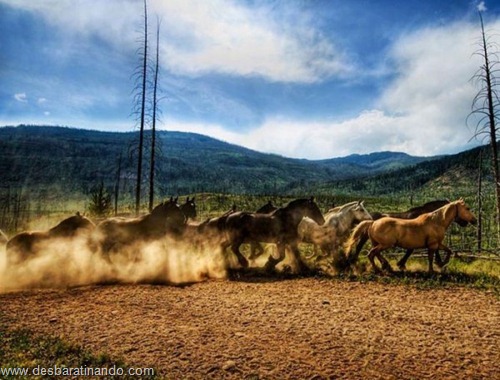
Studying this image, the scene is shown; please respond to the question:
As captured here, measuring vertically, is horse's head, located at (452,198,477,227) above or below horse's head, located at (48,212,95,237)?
above

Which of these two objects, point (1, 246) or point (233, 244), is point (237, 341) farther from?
point (1, 246)

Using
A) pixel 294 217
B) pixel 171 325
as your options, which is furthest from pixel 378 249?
pixel 171 325

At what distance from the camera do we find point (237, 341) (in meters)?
7.20

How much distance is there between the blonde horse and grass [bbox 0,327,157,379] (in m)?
9.83

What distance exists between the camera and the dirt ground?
239 inches

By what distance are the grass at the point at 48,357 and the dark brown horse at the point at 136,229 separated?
6835 millimetres

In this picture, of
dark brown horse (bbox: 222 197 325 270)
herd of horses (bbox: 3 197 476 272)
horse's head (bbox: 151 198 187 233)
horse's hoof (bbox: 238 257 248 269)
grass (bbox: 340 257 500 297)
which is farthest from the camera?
horse's head (bbox: 151 198 187 233)

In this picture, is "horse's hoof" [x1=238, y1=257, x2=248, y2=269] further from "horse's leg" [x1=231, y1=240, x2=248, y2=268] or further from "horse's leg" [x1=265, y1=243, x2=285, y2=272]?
"horse's leg" [x1=265, y1=243, x2=285, y2=272]

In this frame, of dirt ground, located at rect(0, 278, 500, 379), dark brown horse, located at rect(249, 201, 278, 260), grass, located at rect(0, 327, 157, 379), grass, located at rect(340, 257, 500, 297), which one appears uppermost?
dark brown horse, located at rect(249, 201, 278, 260)

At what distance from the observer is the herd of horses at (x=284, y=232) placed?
12898 mm

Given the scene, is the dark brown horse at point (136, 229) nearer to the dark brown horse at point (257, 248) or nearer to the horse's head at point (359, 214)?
the dark brown horse at point (257, 248)

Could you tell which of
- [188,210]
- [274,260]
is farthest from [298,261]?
[188,210]

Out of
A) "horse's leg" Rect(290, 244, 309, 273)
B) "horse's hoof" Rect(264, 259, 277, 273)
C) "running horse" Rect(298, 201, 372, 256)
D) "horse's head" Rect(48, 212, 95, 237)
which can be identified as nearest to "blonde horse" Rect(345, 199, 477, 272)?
"running horse" Rect(298, 201, 372, 256)

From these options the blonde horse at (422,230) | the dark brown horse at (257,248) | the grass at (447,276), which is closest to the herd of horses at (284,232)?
the blonde horse at (422,230)
